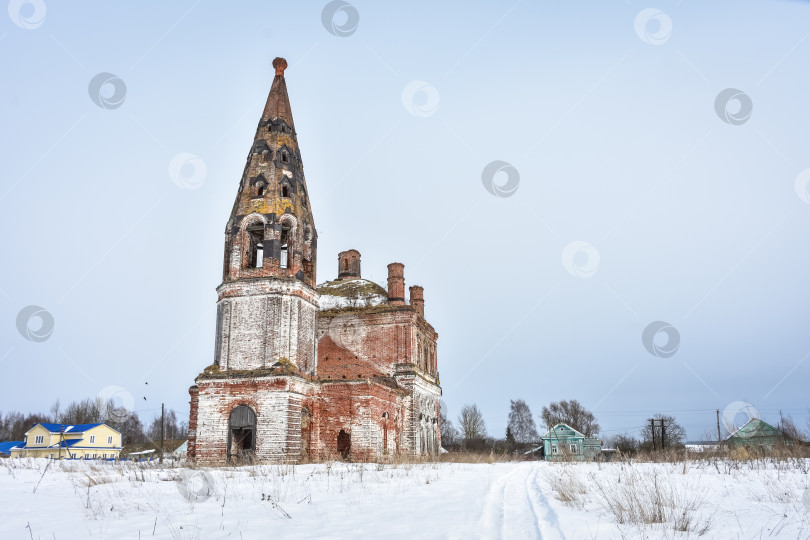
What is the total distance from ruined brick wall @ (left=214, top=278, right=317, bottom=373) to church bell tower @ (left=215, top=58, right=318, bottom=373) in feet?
0.13

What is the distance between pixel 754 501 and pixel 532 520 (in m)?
3.21

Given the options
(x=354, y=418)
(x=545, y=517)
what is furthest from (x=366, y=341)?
(x=545, y=517)

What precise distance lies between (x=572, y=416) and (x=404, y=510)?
268ft

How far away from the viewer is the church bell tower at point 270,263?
2361 cm

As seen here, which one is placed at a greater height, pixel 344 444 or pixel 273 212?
pixel 273 212

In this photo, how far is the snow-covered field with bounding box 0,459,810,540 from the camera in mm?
5797

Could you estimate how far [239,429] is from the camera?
76.1 feet

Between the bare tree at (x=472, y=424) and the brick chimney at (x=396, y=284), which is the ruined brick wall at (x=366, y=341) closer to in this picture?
the brick chimney at (x=396, y=284)

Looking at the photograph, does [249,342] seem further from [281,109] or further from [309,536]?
[309,536]

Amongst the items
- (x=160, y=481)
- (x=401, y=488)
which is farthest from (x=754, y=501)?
(x=160, y=481)

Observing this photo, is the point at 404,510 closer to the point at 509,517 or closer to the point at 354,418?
the point at 509,517

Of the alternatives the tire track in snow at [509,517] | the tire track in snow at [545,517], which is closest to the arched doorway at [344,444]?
the tire track in snow at [509,517]

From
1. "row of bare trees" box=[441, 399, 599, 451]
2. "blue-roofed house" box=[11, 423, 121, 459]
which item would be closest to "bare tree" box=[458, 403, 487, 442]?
"row of bare trees" box=[441, 399, 599, 451]

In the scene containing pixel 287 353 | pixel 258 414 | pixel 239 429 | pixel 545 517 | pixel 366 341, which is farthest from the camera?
pixel 366 341
